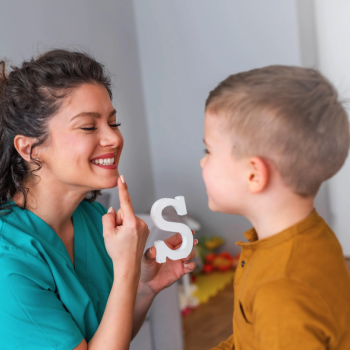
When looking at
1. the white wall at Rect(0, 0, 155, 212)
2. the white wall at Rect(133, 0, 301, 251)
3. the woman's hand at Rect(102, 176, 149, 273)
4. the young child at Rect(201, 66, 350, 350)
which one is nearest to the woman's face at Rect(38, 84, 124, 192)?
the woman's hand at Rect(102, 176, 149, 273)

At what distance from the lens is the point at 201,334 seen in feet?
7.58

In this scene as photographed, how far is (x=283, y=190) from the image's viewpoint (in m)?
0.81

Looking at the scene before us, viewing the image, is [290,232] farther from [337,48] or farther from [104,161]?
[337,48]

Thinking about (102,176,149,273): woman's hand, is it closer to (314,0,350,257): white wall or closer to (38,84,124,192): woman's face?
(38,84,124,192): woman's face

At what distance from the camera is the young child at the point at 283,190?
Result: 70 centimetres

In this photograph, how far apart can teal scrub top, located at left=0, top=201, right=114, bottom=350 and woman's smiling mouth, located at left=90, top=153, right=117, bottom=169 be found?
24 centimetres

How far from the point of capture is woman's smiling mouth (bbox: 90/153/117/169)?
1.21 meters

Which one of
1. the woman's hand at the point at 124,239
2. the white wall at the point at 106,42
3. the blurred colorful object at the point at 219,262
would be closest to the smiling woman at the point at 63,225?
the woman's hand at the point at 124,239

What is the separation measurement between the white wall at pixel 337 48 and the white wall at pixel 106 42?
1414 millimetres

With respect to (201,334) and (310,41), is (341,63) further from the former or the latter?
(201,334)

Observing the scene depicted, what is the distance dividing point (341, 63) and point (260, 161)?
7.92ft

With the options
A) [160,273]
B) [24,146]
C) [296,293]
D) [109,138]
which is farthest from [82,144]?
[296,293]

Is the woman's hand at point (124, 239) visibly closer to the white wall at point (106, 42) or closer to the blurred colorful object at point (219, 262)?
the white wall at point (106, 42)

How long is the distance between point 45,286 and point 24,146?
42cm
